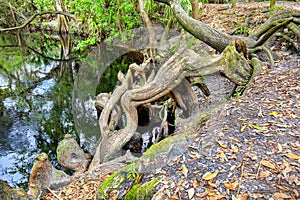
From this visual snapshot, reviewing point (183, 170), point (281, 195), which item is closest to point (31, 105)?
point (183, 170)

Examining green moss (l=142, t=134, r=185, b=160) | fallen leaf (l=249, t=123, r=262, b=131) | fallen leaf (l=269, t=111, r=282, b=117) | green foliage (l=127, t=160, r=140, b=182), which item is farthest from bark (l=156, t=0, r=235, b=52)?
green foliage (l=127, t=160, r=140, b=182)

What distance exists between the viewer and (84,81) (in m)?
11.3

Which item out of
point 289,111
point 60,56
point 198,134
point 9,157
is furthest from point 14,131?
point 60,56

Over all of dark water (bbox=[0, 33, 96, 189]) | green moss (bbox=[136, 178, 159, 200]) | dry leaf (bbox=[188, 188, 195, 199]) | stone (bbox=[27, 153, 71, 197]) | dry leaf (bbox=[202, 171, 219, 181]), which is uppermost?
dry leaf (bbox=[202, 171, 219, 181])

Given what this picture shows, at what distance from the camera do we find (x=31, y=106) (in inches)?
355

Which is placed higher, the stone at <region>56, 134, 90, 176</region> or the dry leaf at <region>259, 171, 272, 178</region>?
the dry leaf at <region>259, 171, 272, 178</region>

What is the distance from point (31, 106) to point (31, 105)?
0.09m

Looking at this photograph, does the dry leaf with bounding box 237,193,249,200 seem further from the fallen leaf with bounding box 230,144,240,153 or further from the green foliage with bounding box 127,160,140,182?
the green foliage with bounding box 127,160,140,182

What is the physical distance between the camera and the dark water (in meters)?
6.33

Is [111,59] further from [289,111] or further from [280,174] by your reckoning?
[280,174]

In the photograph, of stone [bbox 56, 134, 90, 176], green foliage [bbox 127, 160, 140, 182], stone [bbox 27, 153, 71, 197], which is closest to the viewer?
green foliage [bbox 127, 160, 140, 182]

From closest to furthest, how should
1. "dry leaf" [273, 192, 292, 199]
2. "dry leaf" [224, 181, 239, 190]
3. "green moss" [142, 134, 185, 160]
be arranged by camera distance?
"dry leaf" [273, 192, 292, 199] < "dry leaf" [224, 181, 239, 190] < "green moss" [142, 134, 185, 160]

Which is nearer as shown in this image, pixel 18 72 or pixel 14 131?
pixel 14 131

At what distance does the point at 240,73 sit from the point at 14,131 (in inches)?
254
